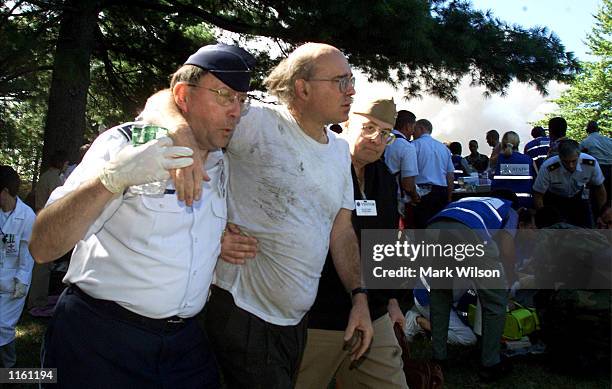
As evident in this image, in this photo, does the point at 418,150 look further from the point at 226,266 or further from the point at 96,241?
the point at 96,241

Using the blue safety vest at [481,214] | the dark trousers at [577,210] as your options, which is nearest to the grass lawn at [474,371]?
the blue safety vest at [481,214]

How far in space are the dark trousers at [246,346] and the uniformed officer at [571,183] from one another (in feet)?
20.0

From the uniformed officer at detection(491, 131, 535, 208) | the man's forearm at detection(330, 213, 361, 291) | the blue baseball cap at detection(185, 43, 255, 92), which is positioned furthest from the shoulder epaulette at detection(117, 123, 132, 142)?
the uniformed officer at detection(491, 131, 535, 208)

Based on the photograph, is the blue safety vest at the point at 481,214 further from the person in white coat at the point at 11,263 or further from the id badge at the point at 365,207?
the person in white coat at the point at 11,263

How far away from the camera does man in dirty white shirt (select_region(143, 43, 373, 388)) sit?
2.34 meters

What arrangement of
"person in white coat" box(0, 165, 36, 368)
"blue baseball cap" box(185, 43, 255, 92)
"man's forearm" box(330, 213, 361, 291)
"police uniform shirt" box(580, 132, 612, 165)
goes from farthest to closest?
"police uniform shirt" box(580, 132, 612, 165) < "person in white coat" box(0, 165, 36, 368) < "man's forearm" box(330, 213, 361, 291) < "blue baseball cap" box(185, 43, 255, 92)

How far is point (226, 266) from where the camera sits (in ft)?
7.93

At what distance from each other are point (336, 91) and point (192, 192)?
3.47 feet

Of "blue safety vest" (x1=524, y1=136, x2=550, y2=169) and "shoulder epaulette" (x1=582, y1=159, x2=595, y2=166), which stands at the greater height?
"blue safety vest" (x1=524, y1=136, x2=550, y2=169)

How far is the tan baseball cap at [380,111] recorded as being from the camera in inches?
128

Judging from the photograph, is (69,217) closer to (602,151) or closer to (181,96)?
(181,96)

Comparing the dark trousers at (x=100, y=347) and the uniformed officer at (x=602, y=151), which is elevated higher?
the uniformed officer at (x=602, y=151)

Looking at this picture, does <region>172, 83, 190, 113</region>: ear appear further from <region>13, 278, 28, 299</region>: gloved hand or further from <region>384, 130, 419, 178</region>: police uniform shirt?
<region>384, 130, 419, 178</region>: police uniform shirt

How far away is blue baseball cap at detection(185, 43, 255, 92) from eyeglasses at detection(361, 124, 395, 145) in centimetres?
120
